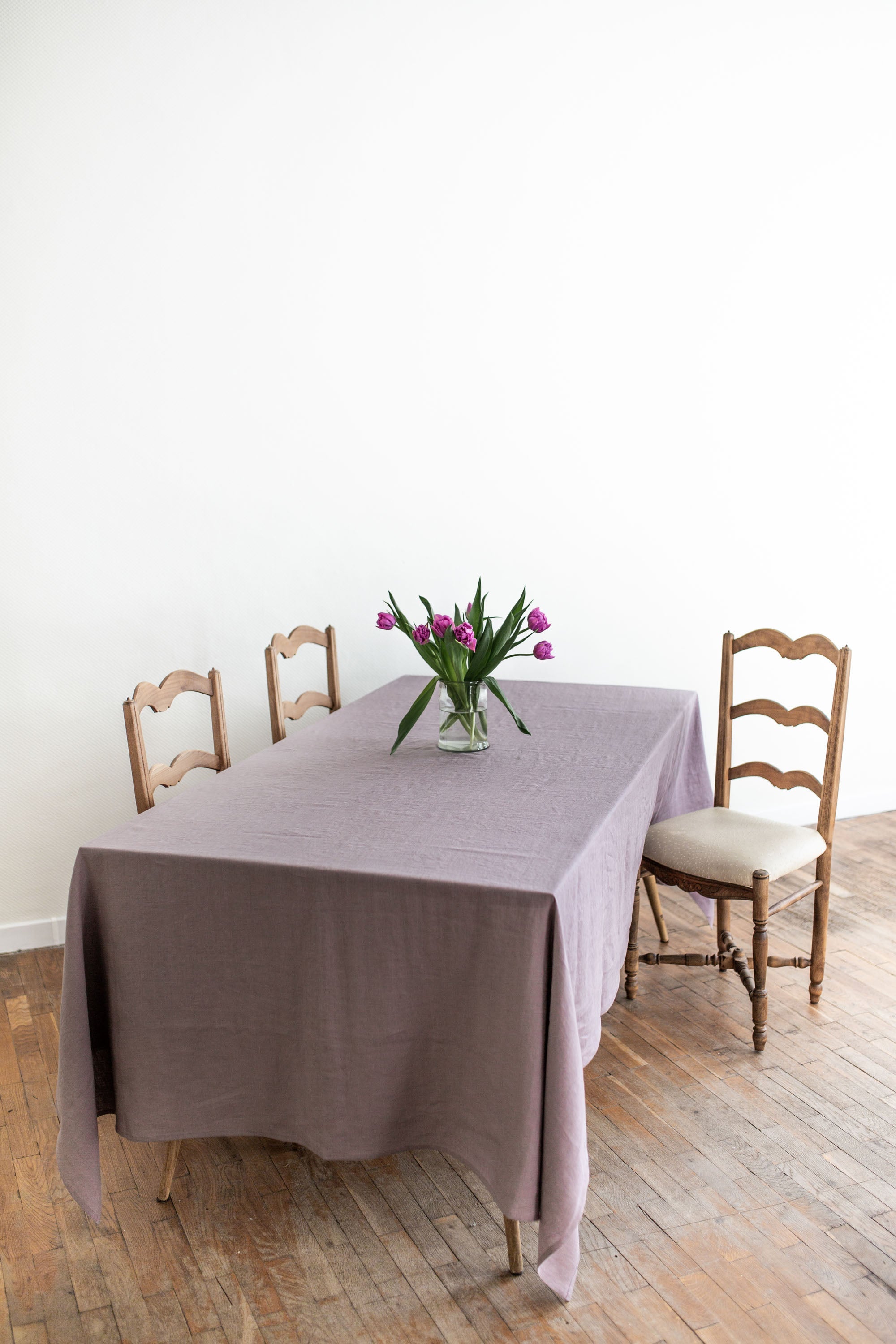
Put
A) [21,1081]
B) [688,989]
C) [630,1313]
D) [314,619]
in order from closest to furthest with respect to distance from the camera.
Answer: [630,1313]
[21,1081]
[688,989]
[314,619]

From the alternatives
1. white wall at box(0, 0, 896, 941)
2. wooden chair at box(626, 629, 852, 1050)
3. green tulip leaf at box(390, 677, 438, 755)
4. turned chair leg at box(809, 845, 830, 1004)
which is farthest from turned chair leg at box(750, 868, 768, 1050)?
white wall at box(0, 0, 896, 941)

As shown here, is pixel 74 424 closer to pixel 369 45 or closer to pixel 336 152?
pixel 336 152

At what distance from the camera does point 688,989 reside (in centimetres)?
293

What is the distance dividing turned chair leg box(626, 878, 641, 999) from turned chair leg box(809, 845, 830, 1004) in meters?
0.46

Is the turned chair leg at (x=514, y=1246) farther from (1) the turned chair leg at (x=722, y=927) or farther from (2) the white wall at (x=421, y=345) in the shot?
(2) the white wall at (x=421, y=345)

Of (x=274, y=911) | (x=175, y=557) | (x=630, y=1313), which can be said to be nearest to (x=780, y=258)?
(x=175, y=557)

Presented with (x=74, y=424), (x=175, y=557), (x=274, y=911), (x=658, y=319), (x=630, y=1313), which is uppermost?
(x=658, y=319)

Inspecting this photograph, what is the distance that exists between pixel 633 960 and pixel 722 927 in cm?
31

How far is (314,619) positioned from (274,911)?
167 cm

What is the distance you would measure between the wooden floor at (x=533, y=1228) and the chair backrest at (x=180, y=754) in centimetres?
80

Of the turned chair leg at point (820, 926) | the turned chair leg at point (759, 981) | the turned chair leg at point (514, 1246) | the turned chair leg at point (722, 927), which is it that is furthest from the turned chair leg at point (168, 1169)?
the turned chair leg at point (820, 926)

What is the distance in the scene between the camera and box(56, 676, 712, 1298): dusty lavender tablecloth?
1758 millimetres

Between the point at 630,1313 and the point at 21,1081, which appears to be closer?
the point at 630,1313

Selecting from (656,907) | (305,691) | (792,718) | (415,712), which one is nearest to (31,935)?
(305,691)
